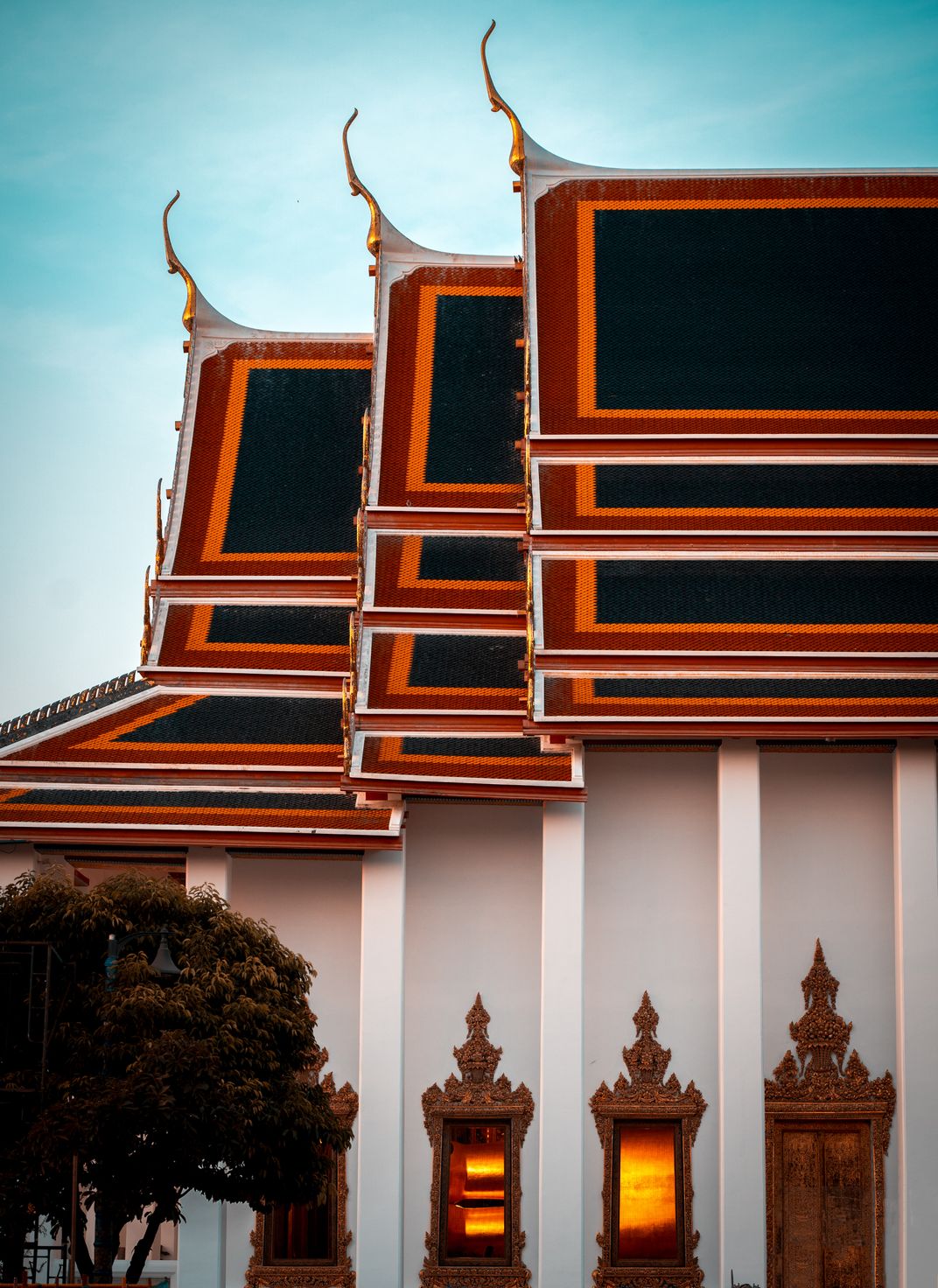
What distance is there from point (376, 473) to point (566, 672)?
394cm

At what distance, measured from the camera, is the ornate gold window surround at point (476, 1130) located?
1711cm

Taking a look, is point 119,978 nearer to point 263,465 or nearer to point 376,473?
point 376,473

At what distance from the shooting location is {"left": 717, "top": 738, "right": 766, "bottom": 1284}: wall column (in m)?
16.8

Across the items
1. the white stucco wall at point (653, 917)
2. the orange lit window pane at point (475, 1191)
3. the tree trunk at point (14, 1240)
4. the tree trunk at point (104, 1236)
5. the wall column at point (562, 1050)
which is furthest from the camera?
the white stucco wall at point (653, 917)

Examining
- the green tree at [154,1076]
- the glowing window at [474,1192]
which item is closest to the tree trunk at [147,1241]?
the green tree at [154,1076]

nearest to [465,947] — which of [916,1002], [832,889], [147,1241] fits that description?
[832,889]

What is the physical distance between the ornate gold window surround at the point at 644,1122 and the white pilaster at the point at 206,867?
13.5ft

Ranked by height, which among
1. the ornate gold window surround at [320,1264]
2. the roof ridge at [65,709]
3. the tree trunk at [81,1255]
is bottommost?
the ornate gold window surround at [320,1264]

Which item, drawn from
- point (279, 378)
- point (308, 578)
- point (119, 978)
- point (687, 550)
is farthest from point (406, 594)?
point (119, 978)

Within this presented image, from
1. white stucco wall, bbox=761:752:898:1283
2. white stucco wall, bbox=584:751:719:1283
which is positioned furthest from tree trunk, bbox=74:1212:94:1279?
white stucco wall, bbox=761:752:898:1283

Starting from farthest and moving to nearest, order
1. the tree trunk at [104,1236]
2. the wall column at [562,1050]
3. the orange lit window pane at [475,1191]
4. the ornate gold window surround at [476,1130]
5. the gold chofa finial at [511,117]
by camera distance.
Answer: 1. the gold chofa finial at [511,117]
2. the orange lit window pane at [475,1191]
3. the ornate gold window surround at [476,1130]
4. the wall column at [562,1050]
5. the tree trunk at [104,1236]

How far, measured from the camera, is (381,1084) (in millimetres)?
16984

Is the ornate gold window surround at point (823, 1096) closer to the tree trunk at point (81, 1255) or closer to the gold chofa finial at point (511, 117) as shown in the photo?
the tree trunk at point (81, 1255)

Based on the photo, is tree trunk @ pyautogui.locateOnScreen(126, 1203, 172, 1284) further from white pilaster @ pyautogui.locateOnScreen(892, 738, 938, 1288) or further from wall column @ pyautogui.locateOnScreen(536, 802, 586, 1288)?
white pilaster @ pyautogui.locateOnScreen(892, 738, 938, 1288)
